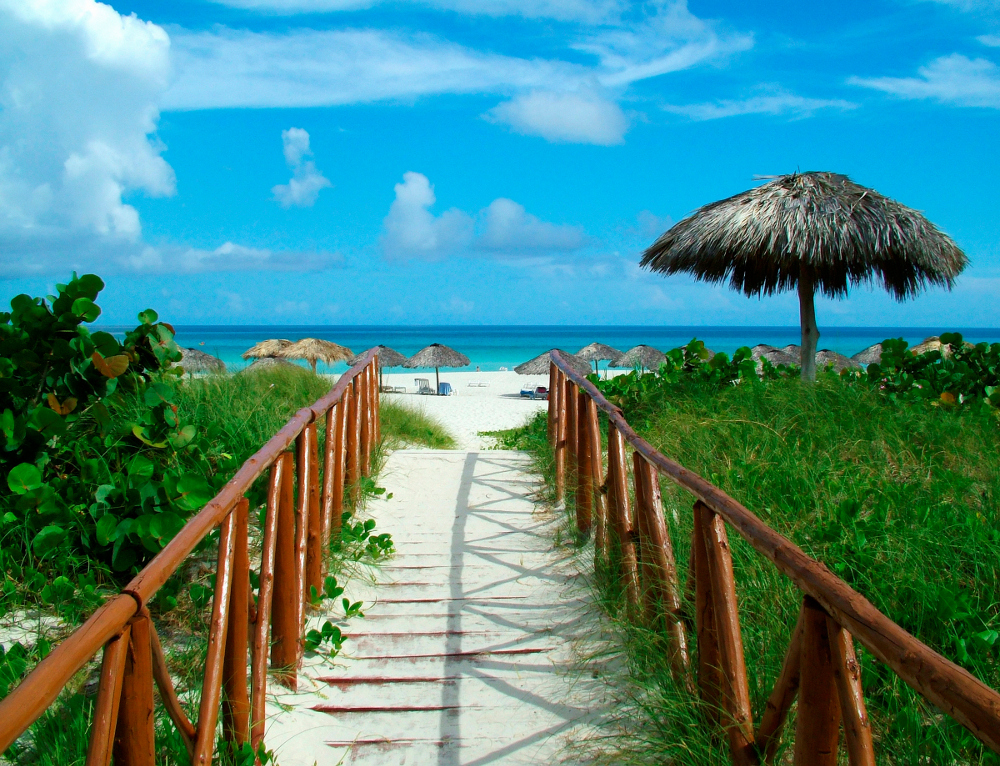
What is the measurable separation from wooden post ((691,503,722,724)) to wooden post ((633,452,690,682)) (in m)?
0.20

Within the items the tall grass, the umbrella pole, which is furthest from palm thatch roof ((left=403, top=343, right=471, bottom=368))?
the tall grass

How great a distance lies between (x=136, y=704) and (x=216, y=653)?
0.49m

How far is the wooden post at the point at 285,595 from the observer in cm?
268

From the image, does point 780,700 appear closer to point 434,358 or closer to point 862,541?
point 862,541

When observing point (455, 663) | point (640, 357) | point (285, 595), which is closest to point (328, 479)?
point (285, 595)

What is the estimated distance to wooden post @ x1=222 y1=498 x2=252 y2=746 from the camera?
83.3 inches

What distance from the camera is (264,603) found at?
7.88 ft

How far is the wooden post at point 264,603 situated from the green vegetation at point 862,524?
45.8 inches

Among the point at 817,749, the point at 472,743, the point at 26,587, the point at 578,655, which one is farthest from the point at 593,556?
the point at 26,587

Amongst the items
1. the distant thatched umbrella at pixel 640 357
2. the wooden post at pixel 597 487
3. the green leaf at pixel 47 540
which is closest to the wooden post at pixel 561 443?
the wooden post at pixel 597 487

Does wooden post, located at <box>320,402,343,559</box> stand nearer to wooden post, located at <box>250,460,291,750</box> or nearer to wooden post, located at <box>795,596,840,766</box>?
wooden post, located at <box>250,460,291,750</box>

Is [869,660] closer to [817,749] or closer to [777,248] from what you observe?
[817,749]

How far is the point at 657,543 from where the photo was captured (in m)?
2.67

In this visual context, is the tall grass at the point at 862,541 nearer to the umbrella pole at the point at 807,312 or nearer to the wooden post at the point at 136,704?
the wooden post at the point at 136,704
